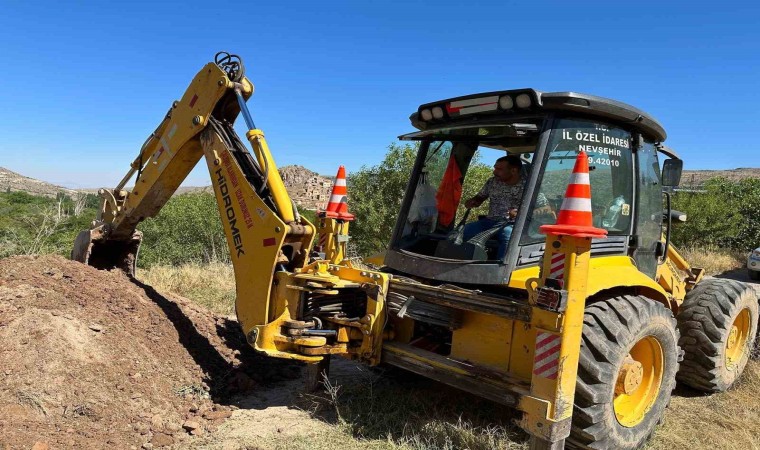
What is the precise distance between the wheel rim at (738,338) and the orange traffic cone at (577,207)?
3380 mm

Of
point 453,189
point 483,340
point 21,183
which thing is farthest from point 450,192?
point 21,183

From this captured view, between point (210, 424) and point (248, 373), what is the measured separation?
103 cm

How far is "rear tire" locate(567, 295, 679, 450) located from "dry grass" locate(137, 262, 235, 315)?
5009mm

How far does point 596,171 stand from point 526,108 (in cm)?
72

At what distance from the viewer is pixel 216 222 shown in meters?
17.9

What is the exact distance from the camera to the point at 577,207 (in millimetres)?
2922

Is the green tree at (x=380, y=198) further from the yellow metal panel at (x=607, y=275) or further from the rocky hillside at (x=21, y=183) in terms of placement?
the rocky hillside at (x=21, y=183)

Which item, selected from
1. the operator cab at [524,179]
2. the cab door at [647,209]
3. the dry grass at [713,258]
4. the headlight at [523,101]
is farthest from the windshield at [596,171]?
the dry grass at [713,258]

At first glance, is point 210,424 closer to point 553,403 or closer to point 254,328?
point 254,328

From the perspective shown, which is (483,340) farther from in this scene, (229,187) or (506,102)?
(229,187)

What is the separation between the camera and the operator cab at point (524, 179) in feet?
12.0

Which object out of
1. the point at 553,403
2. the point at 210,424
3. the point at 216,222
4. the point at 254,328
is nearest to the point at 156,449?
the point at 210,424

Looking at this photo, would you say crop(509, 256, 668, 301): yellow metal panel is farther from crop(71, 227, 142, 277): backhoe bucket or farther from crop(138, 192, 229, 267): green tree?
crop(138, 192, 229, 267): green tree

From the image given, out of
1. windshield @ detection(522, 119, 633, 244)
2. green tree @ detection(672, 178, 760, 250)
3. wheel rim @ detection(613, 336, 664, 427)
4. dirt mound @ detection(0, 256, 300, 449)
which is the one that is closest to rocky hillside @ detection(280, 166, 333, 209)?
green tree @ detection(672, 178, 760, 250)
